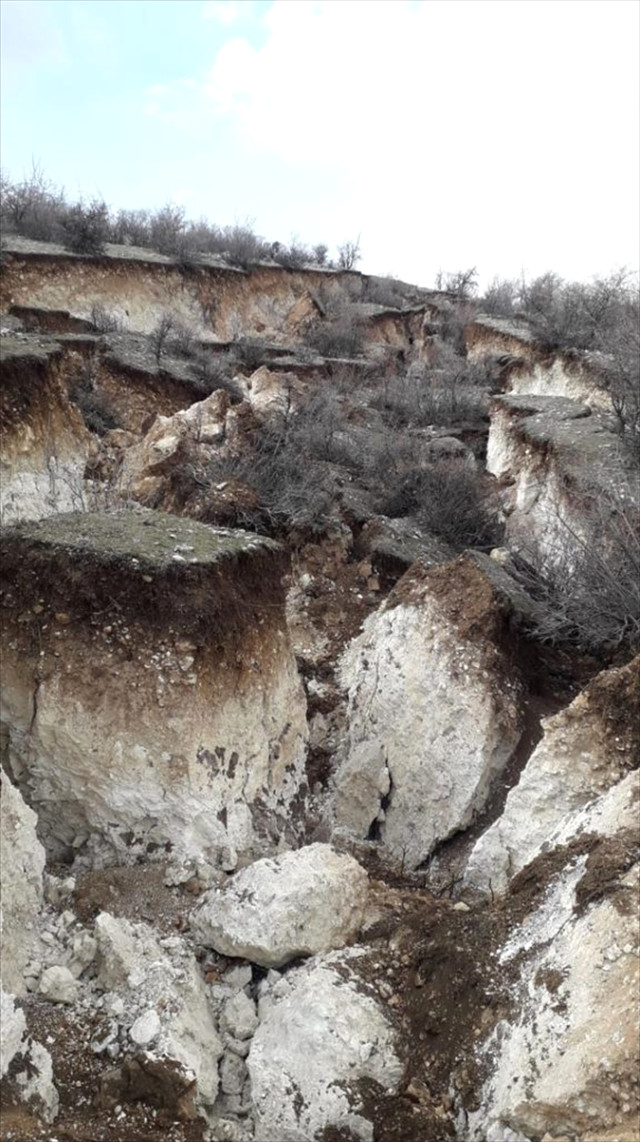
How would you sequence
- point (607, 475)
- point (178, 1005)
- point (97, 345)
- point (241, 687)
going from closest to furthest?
1. point (178, 1005)
2. point (241, 687)
3. point (607, 475)
4. point (97, 345)

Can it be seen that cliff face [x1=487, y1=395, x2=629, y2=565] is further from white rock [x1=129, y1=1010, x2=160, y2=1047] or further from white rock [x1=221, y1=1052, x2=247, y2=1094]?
white rock [x1=129, y1=1010, x2=160, y2=1047]

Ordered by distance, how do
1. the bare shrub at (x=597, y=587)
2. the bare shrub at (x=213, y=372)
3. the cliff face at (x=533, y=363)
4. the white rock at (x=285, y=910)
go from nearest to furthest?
the white rock at (x=285, y=910) → the bare shrub at (x=597, y=587) → the bare shrub at (x=213, y=372) → the cliff face at (x=533, y=363)

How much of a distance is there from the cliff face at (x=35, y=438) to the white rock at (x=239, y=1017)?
513 cm

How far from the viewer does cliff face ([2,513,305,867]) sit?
4.25 meters

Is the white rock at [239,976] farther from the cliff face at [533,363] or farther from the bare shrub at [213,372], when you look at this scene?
the bare shrub at [213,372]

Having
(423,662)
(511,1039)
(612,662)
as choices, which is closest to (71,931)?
(511,1039)

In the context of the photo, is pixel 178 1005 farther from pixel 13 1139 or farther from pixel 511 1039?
pixel 511 1039

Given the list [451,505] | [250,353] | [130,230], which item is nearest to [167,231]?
[130,230]

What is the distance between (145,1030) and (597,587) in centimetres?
375

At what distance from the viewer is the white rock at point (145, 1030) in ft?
9.75

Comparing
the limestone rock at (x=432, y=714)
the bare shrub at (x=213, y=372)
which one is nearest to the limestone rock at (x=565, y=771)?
the limestone rock at (x=432, y=714)

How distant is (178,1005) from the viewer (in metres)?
3.17

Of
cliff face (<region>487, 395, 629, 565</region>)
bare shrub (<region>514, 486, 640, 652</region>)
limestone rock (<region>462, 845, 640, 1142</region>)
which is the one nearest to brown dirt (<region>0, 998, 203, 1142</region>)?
limestone rock (<region>462, 845, 640, 1142</region>)

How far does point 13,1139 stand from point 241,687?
2.53 meters
